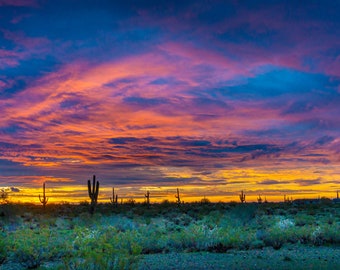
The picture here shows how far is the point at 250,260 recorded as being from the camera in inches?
727

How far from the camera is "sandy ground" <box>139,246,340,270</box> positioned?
1714 cm

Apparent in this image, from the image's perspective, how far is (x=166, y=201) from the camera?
76125mm

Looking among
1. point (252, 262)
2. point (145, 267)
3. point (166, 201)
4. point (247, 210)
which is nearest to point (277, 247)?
point (252, 262)

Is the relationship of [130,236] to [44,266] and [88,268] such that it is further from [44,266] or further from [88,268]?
[88,268]

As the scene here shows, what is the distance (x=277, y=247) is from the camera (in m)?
22.7

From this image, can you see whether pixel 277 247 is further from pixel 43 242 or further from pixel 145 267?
pixel 43 242

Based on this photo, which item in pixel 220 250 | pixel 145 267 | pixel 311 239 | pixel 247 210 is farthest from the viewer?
pixel 247 210

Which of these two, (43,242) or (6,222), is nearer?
(43,242)

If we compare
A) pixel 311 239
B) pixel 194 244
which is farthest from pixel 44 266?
pixel 311 239

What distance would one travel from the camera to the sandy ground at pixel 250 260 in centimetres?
1714

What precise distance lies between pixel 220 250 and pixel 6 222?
23930 mm

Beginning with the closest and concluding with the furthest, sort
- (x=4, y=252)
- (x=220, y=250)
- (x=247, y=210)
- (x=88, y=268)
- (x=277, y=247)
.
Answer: (x=88, y=268) < (x=4, y=252) < (x=220, y=250) < (x=277, y=247) < (x=247, y=210)

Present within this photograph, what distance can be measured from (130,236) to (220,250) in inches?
149

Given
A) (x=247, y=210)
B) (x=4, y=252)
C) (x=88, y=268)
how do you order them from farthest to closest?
(x=247, y=210), (x=4, y=252), (x=88, y=268)
